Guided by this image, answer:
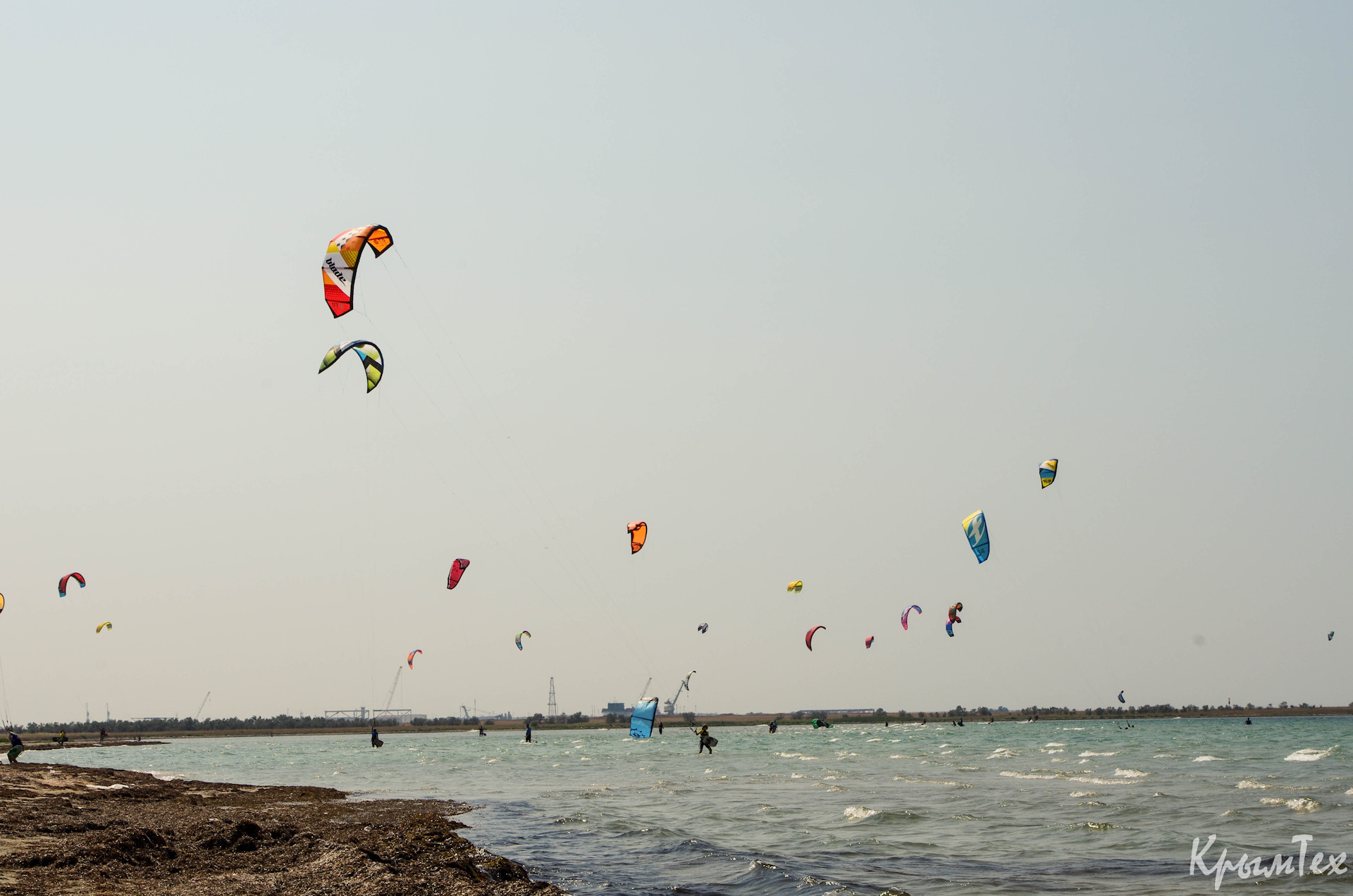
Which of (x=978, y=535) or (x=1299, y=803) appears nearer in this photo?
(x=1299, y=803)

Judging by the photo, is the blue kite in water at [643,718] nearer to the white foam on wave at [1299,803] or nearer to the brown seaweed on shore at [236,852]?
the brown seaweed on shore at [236,852]

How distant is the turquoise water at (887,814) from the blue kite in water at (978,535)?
18.1 ft

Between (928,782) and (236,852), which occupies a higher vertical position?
(236,852)

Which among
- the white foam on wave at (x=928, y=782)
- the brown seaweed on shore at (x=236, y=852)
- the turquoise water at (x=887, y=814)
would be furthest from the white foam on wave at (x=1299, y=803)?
the brown seaweed on shore at (x=236, y=852)

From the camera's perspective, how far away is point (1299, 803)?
18.3 m

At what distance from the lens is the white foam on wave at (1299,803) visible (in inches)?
700

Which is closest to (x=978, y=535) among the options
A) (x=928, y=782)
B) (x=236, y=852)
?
(x=928, y=782)

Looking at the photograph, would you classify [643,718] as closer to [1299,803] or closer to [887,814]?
[887,814]

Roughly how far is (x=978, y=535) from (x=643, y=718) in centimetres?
1003

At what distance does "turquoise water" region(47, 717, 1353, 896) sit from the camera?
41.1 ft

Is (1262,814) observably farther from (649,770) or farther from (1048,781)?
(649,770)

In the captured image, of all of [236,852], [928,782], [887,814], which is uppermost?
[236,852]

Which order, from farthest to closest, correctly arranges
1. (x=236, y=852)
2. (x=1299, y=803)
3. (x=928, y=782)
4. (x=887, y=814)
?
(x=928, y=782) < (x=887, y=814) < (x=1299, y=803) < (x=236, y=852)

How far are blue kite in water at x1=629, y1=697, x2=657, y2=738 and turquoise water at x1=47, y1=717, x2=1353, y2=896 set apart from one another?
1.31m
